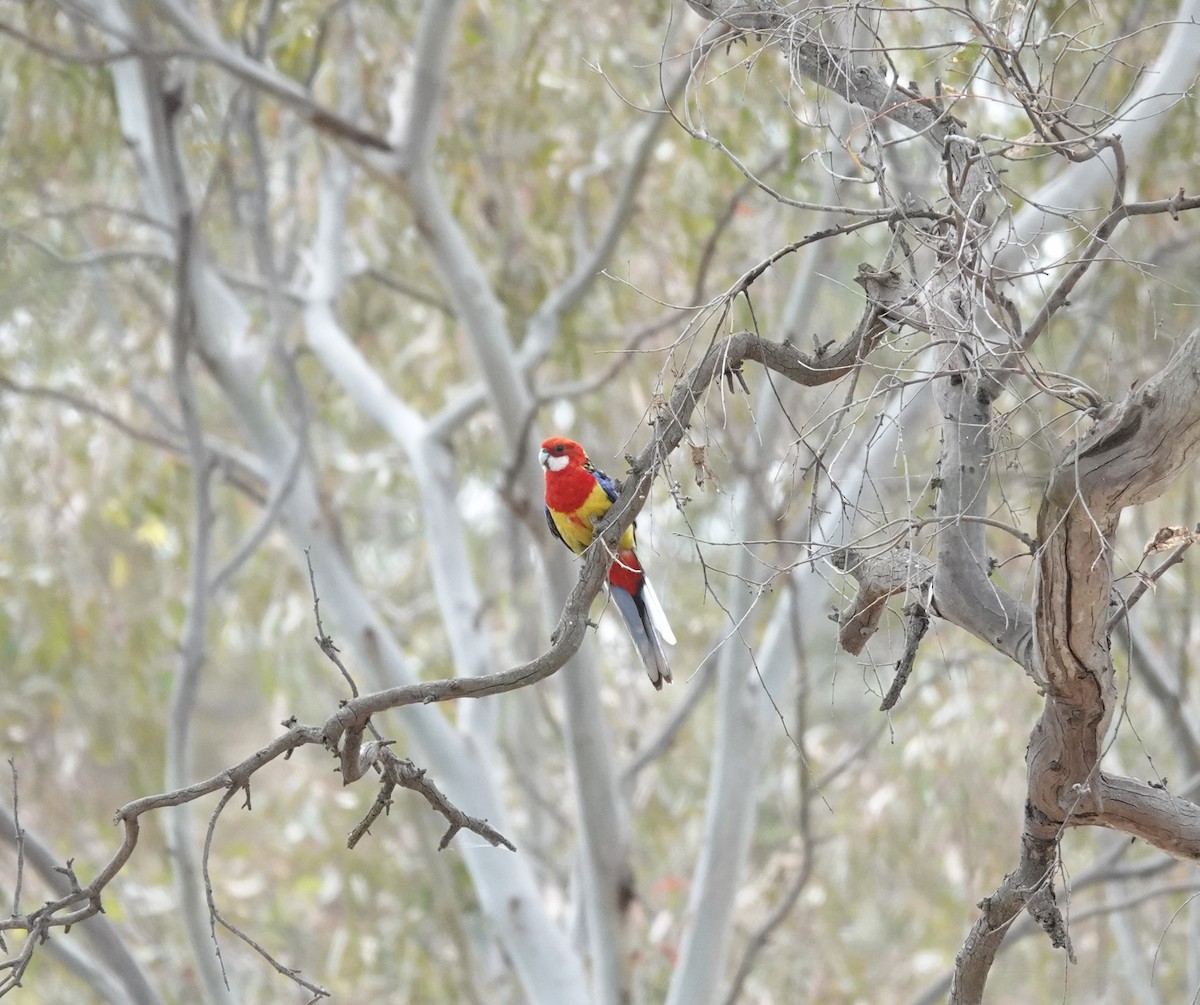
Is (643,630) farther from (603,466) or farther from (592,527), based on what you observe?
(603,466)

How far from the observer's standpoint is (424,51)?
388 cm

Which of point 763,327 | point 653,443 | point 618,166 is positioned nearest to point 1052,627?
point 653,443

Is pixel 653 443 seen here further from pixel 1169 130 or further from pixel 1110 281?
pixel 1110 281

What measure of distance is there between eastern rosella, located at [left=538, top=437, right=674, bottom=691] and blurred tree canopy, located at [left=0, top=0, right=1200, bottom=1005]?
0.55ft

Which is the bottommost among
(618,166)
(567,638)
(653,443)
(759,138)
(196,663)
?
(567,638)

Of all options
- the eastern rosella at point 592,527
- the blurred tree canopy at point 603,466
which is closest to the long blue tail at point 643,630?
the eastern rosella at point 592,527

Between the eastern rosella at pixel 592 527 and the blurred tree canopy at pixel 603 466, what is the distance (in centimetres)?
17

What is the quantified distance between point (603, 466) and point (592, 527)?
9.61 ft

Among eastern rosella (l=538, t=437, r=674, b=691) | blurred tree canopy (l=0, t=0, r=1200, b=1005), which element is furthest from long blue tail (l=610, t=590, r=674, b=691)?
blurred tree canopy (l=0, t=0, r=1200, b=1005)

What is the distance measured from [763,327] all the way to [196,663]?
2490 millimetres

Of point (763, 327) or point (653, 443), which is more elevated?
point (763, 327)

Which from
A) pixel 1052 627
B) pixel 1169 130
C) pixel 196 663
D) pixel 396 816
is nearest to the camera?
pixel 1052 627

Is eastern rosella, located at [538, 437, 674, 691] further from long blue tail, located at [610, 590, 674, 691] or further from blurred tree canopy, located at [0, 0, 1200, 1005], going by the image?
blurred tree canopy, located at [0, 0, 1200, 1005]

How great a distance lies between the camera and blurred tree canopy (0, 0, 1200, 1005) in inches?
74.2
